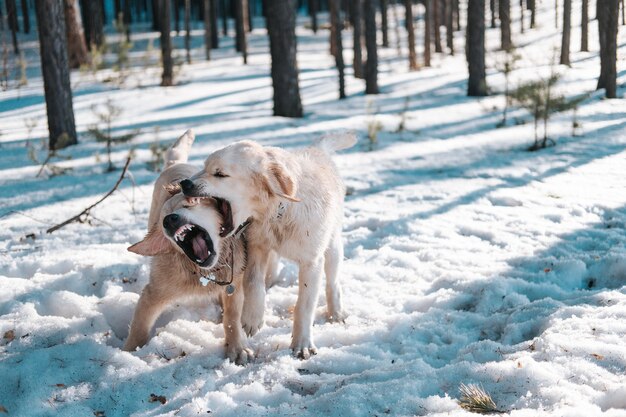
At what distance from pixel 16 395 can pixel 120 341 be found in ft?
2.69

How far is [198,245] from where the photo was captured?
3240 millimetres

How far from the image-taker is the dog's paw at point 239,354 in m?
3.62

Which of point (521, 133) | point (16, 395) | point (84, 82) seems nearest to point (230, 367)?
point (16, 395)

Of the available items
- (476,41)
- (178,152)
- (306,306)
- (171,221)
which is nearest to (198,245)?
(171,221)

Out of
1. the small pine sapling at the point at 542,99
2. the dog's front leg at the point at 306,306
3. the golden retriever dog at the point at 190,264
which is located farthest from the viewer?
the small pine sapling at the point at 542,99

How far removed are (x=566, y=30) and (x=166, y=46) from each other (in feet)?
37.6

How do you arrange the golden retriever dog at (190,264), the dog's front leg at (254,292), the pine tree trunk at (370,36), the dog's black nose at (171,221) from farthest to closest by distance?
the pine tree trunk at (370,36)
the dog's front leg at (254,292)
the golden retriever dog at (190,264)
the dog's black nose at (171,221)

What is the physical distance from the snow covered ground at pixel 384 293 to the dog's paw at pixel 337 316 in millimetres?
89

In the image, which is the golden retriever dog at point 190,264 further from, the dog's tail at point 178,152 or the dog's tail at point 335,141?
the dog's tail at point 335,141

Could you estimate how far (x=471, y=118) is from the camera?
11945 mm

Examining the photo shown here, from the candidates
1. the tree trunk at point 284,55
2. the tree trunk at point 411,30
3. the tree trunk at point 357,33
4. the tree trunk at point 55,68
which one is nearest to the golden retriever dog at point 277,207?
the tree trunk at point 55,68

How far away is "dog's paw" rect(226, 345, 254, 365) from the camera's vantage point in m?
3.62

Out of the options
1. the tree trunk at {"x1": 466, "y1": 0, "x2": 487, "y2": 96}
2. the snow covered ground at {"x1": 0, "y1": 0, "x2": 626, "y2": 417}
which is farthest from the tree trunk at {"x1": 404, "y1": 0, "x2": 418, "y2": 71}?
the snow covered ground at {"x1": 0, "y1": 0, "x2": 626, "y2": 417}

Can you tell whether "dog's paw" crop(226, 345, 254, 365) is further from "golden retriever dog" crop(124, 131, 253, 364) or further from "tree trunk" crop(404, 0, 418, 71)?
"tree trunk" crop(404, 0, 418, 71)
